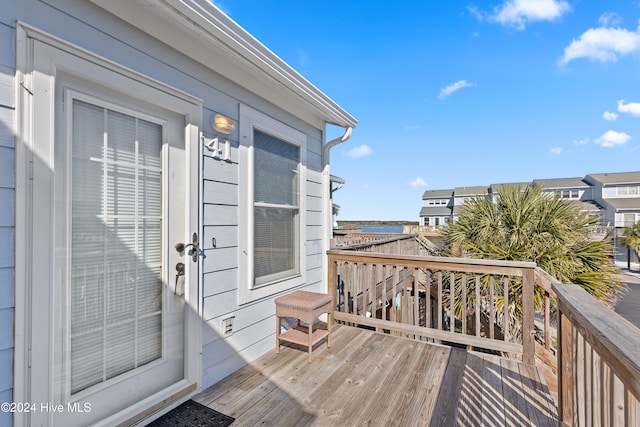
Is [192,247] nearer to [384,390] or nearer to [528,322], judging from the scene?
[384,390]

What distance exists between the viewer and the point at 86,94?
1.53 m

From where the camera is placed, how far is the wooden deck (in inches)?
71.2

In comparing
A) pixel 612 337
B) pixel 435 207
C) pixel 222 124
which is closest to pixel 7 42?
pixel 222 124

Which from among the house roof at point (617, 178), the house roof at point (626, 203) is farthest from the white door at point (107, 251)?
the house roof at point (617, 178)

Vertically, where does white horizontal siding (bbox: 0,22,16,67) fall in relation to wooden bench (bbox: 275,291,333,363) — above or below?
above

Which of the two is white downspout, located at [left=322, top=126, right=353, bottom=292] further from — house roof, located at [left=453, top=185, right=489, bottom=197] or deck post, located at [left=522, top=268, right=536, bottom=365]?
house roof, located at [left=453, top=185, right=489, bottom=197]

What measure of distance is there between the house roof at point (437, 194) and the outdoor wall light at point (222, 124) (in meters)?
28.5

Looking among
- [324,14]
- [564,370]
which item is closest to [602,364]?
[564,370]

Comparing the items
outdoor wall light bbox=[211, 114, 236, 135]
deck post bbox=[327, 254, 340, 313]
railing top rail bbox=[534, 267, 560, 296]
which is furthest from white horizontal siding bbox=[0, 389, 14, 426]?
railing top rail bbox=[534, 267, 560, 296]

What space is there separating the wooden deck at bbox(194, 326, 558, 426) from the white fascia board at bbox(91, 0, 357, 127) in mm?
2385

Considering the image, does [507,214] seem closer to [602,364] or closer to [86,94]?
[602,364]

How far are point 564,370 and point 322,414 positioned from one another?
1420 mm

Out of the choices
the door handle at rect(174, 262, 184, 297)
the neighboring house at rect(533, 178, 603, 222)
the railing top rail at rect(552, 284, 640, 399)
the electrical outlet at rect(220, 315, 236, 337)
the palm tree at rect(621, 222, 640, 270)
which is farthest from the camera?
the neighboring house at rect(533, 178, 603, 222)

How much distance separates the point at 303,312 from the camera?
2498 mm
